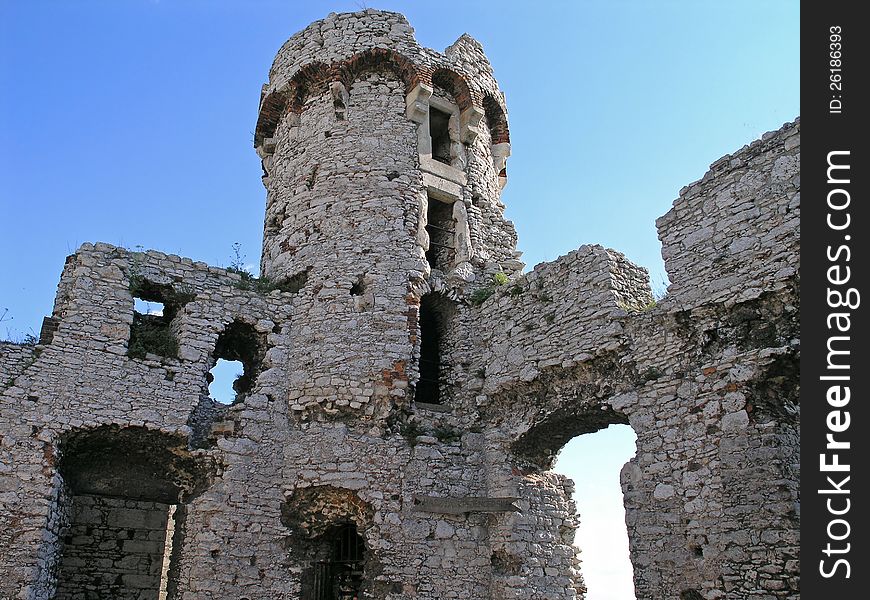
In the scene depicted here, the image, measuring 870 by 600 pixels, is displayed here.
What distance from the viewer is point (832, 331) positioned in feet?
17.7

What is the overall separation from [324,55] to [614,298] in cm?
730

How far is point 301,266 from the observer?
39.5 ft

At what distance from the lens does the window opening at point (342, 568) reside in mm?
10344

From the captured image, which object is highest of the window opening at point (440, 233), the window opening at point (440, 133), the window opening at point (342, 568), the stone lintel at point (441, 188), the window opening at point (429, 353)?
the window opening at point (440, 133)

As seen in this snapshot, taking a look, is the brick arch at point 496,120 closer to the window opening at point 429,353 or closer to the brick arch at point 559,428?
the window opening at point 429,353

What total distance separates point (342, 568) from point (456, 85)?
871 centimetres

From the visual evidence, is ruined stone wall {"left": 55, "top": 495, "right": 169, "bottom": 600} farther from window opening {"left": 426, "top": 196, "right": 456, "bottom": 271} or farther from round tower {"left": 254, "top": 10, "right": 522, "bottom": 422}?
window opening {"left": 426, "top": 196, "right": 456, "bottom": 271}

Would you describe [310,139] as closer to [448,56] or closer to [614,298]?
[448,56]

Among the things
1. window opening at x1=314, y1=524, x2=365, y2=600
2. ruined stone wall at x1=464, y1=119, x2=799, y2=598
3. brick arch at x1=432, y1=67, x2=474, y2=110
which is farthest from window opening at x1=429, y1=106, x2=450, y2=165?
window opening at x1=314, y1=524, x2=365, y2=600

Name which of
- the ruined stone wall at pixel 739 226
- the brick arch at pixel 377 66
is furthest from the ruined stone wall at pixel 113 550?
the ruined stone wall at pixel 739 226

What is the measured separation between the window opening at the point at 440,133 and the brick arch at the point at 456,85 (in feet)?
1.23

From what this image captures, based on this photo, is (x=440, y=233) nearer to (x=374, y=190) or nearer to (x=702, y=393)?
(x=374, y=190)

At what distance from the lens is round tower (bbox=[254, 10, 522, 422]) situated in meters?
11.2

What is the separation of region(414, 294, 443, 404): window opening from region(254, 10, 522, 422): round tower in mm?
392
